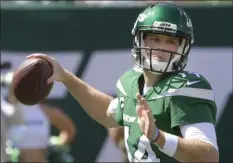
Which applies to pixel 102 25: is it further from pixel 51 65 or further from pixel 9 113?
pixel 51 65

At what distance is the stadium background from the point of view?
21.8 feet

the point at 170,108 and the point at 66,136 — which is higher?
the point at 170,108

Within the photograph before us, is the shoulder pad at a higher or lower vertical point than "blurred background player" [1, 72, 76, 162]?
higher

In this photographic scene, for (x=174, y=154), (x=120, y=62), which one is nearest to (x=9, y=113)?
(x=120, y=62)

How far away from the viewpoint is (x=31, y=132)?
629 centimetres

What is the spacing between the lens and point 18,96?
3846 mm

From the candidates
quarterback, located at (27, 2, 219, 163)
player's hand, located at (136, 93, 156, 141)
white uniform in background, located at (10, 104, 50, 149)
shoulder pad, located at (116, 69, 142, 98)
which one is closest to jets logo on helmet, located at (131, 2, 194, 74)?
quarterback, located at (27, 2, 219, 163)

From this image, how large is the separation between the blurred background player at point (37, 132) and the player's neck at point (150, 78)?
2567 millimetres

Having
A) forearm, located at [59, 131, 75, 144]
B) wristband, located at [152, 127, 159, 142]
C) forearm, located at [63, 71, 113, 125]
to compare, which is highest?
wristband, located at [152, 127, 159, 142]

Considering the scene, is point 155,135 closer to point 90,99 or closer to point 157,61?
point 157,61

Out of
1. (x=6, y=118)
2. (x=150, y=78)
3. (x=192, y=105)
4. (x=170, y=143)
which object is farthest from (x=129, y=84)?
(x=6, y=118)

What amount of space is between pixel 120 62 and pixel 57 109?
2.28 feet

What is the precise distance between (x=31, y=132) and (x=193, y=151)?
3267 millimetres

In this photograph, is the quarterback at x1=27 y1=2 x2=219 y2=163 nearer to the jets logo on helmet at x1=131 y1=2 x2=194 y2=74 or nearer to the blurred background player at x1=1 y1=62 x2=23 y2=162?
the jets logo on helmet at x1=131 y1=2 x2=194 y2=74
